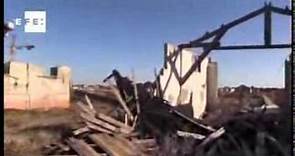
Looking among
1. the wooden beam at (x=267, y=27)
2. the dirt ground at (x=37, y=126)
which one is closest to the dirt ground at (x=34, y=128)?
the dirt ground at (x=37, y=126)

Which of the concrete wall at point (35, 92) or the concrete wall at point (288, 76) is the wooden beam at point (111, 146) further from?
the concrete wall at point (288, 76)

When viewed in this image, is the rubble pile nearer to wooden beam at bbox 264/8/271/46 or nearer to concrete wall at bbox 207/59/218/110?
concrete wall at bbox 207/59/218/110

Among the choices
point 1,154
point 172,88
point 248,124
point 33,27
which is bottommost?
point 1,154

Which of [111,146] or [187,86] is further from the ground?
[187,86]

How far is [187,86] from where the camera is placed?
2266mm

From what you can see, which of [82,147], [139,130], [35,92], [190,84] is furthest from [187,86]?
[35,92]

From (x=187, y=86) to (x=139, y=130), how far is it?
0.28 meters

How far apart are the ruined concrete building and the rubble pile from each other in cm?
4

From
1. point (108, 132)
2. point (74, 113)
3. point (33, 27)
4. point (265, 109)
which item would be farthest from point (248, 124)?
→ point (33, 27)

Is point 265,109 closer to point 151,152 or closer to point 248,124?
point 248,124

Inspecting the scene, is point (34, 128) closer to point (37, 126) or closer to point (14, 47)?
point (37, 126)

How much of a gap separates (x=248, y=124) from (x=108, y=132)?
60 centimetres

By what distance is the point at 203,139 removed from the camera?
7.39 ft

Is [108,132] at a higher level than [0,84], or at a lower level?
lower
